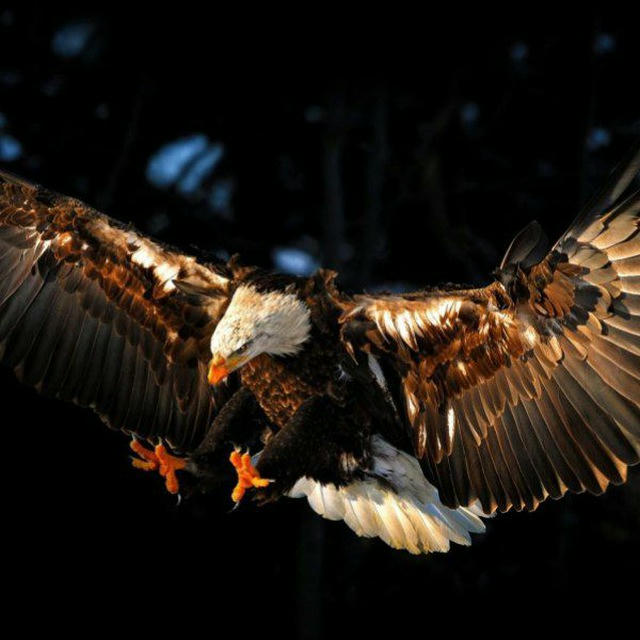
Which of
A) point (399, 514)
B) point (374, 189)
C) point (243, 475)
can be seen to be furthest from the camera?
point (374, 189)

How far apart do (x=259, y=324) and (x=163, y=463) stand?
1.96 feet

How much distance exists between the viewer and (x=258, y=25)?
6.82 metres

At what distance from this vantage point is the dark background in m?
6.94

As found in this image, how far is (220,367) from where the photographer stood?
3.65 metres

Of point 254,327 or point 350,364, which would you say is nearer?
point 254,327

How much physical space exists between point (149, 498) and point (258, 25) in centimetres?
312

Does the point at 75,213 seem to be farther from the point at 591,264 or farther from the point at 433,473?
the point at 591,264

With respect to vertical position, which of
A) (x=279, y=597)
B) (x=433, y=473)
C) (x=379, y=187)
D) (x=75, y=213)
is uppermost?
(x=379, y=187)

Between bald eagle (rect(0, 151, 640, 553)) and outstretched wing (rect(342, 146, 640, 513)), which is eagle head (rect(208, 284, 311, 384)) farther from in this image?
outstretched wing (rect(342, 146, 640, 513))

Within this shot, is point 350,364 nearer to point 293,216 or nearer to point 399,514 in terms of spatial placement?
point 399,514

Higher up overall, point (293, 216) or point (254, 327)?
point (293, 216)

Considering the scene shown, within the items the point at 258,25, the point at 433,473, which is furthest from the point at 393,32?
the point at 433,473

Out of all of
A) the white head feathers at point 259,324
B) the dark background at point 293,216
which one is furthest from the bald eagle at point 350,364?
the dark background at point 293,216

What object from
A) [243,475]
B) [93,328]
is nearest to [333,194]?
[93,328]
